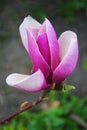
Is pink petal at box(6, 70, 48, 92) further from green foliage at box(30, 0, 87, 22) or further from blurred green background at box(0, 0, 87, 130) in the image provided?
green foliage at box(30, 0, 87, 22)

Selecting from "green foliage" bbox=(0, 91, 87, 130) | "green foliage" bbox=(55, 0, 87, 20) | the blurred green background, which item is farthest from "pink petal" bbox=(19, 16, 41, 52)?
"green foliage" bbox=(55, 0, 87, 20)

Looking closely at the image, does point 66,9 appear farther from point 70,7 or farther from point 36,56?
point 36,56

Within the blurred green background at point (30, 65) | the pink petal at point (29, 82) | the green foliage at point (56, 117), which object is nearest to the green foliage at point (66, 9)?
the blurred green background at point (30, 65)

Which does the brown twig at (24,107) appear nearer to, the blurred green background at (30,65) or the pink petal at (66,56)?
the pink petal at (66,56)

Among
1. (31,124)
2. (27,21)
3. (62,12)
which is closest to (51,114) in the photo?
(31,124)

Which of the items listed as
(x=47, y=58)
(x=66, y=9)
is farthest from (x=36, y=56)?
(x=66, y=9)

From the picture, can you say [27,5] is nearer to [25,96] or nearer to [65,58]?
[25,96]
